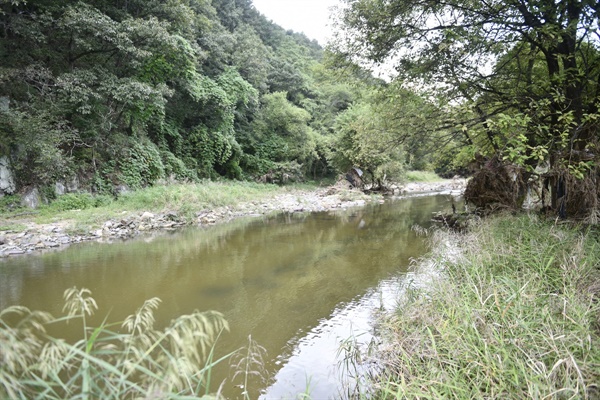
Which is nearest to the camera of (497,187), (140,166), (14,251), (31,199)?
(14,251)

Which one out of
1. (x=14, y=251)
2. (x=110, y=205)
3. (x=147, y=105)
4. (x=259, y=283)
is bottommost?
(x=259, y=283)

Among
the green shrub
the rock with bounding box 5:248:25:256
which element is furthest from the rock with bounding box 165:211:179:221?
the rock with bounding box 5:248:25:256

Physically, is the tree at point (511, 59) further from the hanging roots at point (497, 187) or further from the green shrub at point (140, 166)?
the green shrub at point (140, 166)

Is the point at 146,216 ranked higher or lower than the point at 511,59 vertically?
lower

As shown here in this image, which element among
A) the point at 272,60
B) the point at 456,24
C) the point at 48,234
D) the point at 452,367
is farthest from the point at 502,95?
the point at 272,60

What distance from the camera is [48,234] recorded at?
10.1m

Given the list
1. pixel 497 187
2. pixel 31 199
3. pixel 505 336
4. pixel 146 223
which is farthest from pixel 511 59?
pixel 31 199

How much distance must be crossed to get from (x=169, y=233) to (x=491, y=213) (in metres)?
10.3

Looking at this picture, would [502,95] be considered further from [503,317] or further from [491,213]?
[503,317]

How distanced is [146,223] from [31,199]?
4400mm

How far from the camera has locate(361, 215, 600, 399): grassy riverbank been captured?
2.39 meters

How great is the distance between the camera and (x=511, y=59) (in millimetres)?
7184

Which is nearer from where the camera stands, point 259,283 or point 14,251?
point 259,283

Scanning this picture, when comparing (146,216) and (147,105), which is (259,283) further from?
(147,105)
